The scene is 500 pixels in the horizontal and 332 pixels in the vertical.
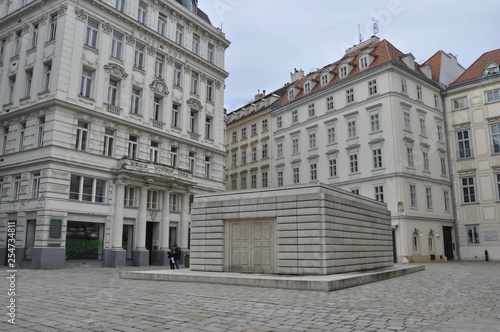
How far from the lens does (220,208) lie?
2003 centimetres

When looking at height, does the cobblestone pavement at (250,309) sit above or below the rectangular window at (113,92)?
below

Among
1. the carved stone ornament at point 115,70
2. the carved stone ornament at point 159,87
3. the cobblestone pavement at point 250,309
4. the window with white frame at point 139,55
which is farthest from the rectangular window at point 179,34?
the cobblestone pavement at point 250,309

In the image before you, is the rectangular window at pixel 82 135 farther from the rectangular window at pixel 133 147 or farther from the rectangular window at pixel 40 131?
the rectangular window at pixel 133 147

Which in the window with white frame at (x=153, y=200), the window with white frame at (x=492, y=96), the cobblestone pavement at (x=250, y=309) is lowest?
the cobblestone pavement at (x=250, y=309)

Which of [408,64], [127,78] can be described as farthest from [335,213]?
[408,64]

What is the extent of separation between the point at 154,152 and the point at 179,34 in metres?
12.2

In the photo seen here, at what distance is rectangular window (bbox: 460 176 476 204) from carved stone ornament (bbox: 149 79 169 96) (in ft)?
106

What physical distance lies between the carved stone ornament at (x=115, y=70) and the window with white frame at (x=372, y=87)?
80.3ft

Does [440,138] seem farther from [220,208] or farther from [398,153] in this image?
[220,208]

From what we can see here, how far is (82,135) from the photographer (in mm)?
30797

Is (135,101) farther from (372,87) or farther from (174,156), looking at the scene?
(372,87)

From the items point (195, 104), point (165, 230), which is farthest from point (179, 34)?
point (165, 230)

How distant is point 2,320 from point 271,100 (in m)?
52.1

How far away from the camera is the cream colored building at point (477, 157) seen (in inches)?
1658
